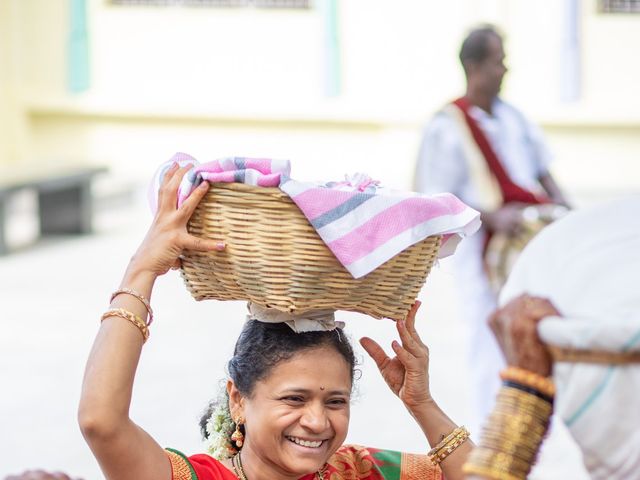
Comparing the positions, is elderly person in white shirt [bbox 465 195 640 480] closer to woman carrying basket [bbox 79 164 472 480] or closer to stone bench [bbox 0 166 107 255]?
woman carrying basket [bbox 79 164 472 480]

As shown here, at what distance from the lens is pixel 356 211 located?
227 centimetres

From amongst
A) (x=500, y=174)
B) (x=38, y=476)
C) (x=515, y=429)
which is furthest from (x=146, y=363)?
(x=515, y=429)

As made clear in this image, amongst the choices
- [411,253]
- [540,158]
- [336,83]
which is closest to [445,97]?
[336,83]

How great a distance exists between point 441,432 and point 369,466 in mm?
210

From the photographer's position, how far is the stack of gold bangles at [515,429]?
1487 millimetres

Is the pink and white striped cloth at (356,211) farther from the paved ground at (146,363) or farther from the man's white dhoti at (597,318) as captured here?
the paved ground at (146,363)

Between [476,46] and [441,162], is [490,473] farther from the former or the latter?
[476,46]

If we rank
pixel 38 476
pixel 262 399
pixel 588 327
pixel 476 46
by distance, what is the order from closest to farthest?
pixel 588 327
pixel 38 476
pixel 262 399
pixel 476 46

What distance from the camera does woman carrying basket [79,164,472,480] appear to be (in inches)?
89.8

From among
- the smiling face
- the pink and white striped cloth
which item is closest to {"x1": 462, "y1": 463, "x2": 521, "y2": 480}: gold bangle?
the pink and white striped cloth

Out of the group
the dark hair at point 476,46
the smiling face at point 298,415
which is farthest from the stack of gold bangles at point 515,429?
the dark hair at point 476,46

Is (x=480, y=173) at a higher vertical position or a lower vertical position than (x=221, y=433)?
higher

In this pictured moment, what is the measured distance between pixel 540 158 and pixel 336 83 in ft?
30.9

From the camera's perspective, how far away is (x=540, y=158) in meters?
6.09
